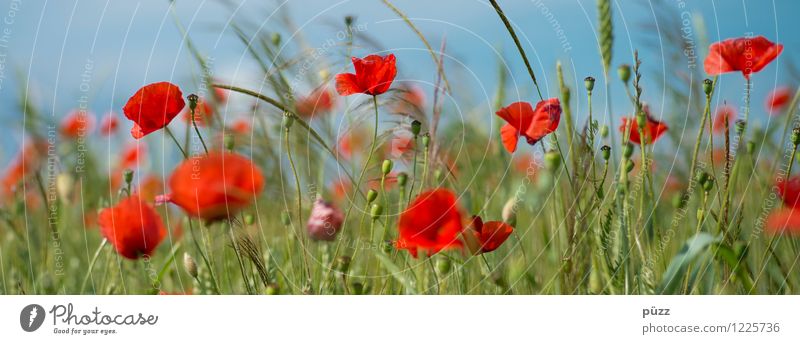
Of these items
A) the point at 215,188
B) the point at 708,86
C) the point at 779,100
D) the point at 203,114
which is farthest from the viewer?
the point at 779,100

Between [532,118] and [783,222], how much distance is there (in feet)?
1.43

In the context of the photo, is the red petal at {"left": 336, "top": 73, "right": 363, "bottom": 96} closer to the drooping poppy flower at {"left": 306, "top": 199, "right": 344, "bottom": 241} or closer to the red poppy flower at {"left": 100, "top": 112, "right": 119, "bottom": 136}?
the drooping poppy flower at {"left": 306, "top": 199, "right": 344, "bottom": 241}

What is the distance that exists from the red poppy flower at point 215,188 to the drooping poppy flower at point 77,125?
0.41 m

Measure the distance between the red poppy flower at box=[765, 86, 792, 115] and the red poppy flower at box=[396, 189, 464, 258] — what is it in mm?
619

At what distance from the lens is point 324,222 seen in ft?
3.31

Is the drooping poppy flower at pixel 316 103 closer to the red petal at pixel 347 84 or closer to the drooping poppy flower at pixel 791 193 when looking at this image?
the red petal at pixel 347 84

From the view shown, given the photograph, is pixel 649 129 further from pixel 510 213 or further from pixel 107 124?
pixel 107 124

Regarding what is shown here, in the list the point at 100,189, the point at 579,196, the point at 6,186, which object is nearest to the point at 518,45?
the point at 579,196

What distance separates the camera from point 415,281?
114cm

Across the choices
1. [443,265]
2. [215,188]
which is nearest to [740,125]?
[443,265]

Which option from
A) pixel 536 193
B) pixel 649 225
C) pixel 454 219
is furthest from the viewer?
pixel 536 193
